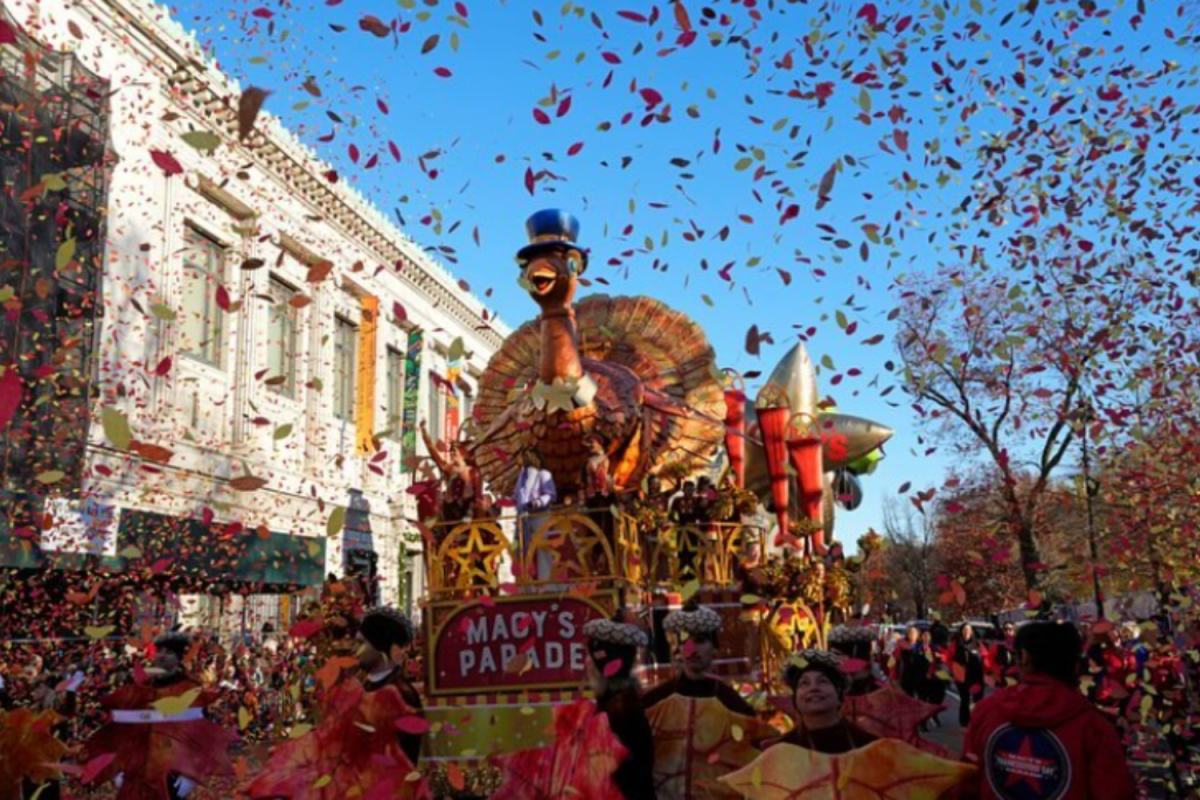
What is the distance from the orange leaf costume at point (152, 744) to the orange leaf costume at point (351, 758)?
0.82m

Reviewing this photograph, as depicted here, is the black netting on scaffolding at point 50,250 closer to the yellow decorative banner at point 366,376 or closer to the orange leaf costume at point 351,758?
the yellow decorative banner at point 366,376

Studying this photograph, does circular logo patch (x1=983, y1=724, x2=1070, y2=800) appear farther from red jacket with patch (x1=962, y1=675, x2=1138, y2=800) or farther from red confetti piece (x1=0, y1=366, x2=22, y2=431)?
red confetti piece (x1=0, y1=366, x2=22, y2=431)

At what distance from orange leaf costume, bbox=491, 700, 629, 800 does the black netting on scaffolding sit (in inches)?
489

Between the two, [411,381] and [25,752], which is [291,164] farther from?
[25,752]

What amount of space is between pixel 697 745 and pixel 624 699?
61 centimetres

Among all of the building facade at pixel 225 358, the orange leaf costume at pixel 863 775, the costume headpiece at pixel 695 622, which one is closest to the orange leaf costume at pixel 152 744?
the costume headpiece at pixel 695 622

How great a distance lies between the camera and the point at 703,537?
1020 centimetres

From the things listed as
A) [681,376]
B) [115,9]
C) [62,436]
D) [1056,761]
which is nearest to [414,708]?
[1056,761]

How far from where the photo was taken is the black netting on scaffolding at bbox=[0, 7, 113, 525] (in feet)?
52.1

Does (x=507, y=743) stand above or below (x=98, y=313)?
below

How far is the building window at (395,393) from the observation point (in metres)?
31.8

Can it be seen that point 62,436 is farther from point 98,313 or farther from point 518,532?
point 518,532

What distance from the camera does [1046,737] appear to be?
13.8 feet

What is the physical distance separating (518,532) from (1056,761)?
216 inches
